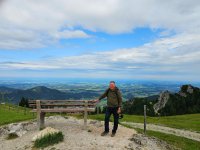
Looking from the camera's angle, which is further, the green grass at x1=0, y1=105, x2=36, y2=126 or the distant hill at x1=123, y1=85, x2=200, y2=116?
the distant hill at x1=123, y1=85, x2=200, y2=116

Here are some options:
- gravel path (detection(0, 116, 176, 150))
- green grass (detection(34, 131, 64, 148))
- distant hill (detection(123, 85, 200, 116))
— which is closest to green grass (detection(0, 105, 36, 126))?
gravel path (detection(0, 116, 176, 150))

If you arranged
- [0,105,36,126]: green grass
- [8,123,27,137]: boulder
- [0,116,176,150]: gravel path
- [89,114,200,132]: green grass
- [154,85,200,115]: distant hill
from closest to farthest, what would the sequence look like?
[0,116,176,150]: gravel path, [8,123,27,137]: boulder, [0,105,36,126]: green grass, [89,114,200,132]: green grass, [154,85,200,115]: distant hill

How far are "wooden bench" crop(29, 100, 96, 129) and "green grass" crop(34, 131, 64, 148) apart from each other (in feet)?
8.69

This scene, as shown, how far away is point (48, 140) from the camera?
17984 millimetres

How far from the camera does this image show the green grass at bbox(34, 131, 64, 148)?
17.8 metres

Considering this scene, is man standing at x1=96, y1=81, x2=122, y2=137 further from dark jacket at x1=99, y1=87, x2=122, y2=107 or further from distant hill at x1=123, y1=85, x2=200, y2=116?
distant hill at x1=123, y1=85, x2=200, y2=116

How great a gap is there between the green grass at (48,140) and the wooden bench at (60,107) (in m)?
2.65

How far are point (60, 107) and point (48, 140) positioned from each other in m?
3.85

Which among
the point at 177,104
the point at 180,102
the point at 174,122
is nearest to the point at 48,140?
the point at 174,122

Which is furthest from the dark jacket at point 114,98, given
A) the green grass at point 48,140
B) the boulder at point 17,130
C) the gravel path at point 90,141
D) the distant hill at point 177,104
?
the distant hill at point 177,104

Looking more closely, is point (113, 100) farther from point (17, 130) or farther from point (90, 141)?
point (17, 130)

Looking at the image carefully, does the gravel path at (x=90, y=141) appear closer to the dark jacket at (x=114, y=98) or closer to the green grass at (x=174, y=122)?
the dark jacket at (x=114, y=98)

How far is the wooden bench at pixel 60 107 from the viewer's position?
68.1 feet

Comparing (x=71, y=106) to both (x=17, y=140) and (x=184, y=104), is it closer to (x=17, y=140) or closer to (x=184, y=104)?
(x=17, y=140)
